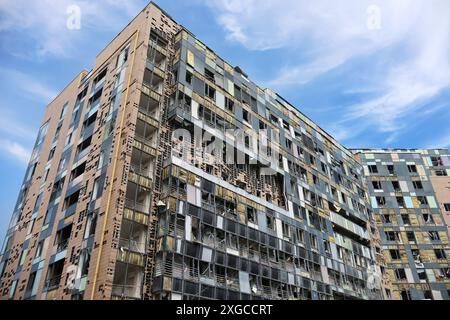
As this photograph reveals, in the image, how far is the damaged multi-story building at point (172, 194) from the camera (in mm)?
28188

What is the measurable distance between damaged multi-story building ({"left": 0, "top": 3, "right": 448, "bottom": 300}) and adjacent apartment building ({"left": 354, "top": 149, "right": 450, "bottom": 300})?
34.3 feet

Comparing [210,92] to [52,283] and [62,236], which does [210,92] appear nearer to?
[62,236]

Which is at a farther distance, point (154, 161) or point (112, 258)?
point (154, 161)

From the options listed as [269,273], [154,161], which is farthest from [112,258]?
[269,273]

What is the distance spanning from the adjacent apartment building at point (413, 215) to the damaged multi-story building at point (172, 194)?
34.3ft

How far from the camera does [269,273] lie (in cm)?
3419

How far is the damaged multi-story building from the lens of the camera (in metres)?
28.2

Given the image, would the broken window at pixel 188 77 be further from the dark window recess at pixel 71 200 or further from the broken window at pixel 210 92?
the dark window recess at pixel 71 200

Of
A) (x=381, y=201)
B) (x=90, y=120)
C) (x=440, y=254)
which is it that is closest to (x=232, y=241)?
(x=90, y=120)

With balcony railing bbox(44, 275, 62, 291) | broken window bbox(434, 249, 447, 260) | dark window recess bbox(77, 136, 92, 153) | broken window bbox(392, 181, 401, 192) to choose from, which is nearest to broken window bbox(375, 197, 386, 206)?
broken window bbox(392, 181, 401, 192)

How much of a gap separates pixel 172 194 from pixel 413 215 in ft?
156

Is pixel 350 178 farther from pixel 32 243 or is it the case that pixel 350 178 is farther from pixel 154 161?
pixel 32 243
